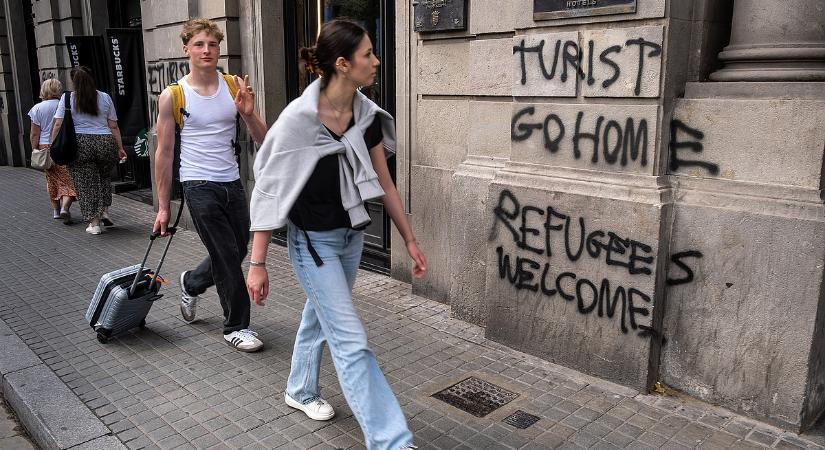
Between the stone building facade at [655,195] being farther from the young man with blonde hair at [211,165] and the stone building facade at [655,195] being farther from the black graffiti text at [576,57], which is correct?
the young man with blonde hair at [211,165]

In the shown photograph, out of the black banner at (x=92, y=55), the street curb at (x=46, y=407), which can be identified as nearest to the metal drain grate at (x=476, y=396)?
the street curb at (x=46, y=407)

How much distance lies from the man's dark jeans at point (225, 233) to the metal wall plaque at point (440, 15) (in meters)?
1.99

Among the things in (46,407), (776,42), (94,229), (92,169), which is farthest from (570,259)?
(92,169)

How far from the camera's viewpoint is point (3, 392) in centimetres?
440

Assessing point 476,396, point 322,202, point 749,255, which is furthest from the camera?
point 476,396

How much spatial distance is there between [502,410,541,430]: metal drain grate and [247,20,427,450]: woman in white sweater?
0.86 meters

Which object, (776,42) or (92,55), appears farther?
(92,55)

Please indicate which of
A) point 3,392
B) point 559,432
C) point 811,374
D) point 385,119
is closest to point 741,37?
point 811,374

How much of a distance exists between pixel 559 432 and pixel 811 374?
130 cm

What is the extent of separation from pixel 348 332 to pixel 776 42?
275cm

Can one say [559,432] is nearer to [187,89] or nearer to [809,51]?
[809,51]

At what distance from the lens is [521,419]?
369cm

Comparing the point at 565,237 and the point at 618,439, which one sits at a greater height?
the point at 565,237

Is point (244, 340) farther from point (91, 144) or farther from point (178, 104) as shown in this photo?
point (91, 144)
